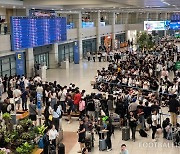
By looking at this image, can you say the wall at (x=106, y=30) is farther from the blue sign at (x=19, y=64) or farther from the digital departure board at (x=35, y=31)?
the blue sign at (x=19, y=64)

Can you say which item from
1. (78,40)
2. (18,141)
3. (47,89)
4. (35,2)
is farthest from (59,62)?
(18,141)

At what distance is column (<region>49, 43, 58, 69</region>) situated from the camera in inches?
1324

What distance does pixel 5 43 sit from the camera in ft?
76.1

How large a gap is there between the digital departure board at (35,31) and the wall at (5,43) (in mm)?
371

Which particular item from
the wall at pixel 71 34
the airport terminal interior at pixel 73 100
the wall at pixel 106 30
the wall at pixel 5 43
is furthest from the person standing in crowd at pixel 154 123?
the wall at pixel 106 30

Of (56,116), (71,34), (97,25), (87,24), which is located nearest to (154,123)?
(56,116)

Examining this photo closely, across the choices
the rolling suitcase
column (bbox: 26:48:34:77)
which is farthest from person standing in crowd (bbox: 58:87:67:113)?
column (bbox: 26:48:34:77)

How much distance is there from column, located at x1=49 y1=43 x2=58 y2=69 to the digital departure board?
4.69 feet

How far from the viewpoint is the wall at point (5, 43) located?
74.6ft

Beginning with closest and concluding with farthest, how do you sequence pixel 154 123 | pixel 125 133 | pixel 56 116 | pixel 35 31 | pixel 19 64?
pixel 154 123 < pixel 125 133 < pixel 56 116 < pixel 19 64 < pixel 35 31

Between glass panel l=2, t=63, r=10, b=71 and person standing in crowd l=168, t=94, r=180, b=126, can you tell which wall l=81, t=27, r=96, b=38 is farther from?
person standing in crowd l=168, t=94, r=180, b=126

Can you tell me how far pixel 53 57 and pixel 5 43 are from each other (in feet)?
35.8

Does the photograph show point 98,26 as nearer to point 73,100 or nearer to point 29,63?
point 29,63

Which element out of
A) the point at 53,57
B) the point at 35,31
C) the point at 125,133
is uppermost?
the point at 35,31
